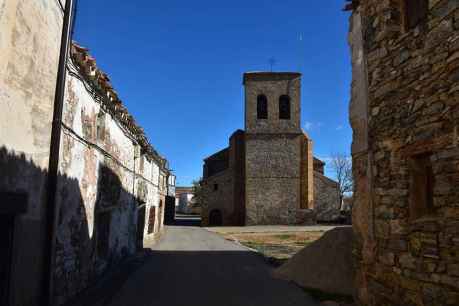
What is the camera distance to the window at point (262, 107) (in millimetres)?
34312

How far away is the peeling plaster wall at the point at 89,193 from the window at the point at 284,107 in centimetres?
2385

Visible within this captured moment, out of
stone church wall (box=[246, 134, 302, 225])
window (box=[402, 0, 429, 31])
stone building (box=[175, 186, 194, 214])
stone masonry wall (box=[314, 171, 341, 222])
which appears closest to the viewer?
window (box=[402, 0, 429, 31])

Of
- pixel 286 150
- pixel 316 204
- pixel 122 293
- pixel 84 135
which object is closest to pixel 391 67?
pixel 84 135

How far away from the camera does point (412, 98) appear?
4.97 meters

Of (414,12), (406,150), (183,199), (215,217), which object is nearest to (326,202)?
(215,217)

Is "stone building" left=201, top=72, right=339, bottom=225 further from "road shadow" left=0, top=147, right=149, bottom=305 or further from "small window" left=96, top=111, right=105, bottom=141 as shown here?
"small window" left=96, top=111, right=105, bottom=141

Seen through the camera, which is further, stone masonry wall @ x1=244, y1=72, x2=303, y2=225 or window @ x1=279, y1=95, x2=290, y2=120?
window @ x1=279, y1=95, x2=290, y2=120

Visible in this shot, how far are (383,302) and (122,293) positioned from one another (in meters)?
4.84

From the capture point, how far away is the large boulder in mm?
8039

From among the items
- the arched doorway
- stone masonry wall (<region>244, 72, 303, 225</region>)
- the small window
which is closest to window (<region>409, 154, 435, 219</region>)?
the small window

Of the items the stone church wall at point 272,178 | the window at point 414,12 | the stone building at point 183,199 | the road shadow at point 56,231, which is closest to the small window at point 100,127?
the road shadow at point 56,231

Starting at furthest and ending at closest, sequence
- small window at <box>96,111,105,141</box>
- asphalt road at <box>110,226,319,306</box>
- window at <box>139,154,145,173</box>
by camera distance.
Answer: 1. window at <box>139,154,145,173</box>
2. small window at <box>96,111,105,141</box>
3. asphalt road at <box>110,226,319,306</box>

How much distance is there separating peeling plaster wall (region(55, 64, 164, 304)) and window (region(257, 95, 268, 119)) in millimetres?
23247

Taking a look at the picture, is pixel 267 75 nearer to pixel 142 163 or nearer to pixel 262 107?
pixel 262 107
